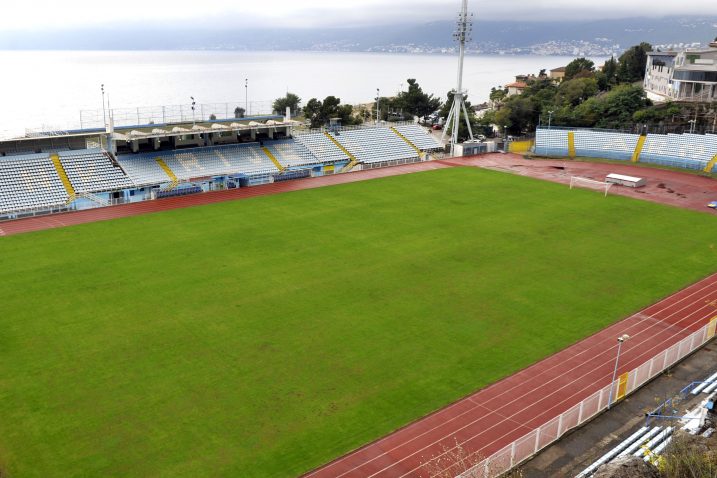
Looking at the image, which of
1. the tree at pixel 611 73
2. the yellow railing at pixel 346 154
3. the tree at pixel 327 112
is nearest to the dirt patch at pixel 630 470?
the yellow railing at pixel 346 154

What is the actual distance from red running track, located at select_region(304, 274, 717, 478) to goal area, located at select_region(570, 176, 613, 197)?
85.6ft

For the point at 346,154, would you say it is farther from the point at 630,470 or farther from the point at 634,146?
the point at 630,470

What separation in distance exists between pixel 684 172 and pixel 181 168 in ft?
162

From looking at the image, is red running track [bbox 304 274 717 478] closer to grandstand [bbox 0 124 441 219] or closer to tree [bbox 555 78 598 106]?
grandstand [bbox 0 124 441 219]

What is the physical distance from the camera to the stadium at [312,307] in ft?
64.1

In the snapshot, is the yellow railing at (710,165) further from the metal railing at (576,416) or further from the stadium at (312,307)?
the metal railing at (576,416)

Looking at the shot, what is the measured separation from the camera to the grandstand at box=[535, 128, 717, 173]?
2466 inches

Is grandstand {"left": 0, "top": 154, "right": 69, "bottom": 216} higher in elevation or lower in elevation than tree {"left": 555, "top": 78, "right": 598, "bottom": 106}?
lower

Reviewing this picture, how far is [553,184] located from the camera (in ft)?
184

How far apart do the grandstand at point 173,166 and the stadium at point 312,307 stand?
0.78 feet

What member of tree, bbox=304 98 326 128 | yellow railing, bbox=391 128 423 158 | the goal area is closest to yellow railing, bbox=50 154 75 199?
yellow railing, bbox=391 128 423 158

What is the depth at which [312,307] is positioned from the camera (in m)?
28.9

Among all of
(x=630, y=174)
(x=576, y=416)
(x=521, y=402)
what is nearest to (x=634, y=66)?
(x=630, y=174)

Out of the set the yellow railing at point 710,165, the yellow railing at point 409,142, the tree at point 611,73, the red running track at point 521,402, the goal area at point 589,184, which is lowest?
the red running track at point 521,402
